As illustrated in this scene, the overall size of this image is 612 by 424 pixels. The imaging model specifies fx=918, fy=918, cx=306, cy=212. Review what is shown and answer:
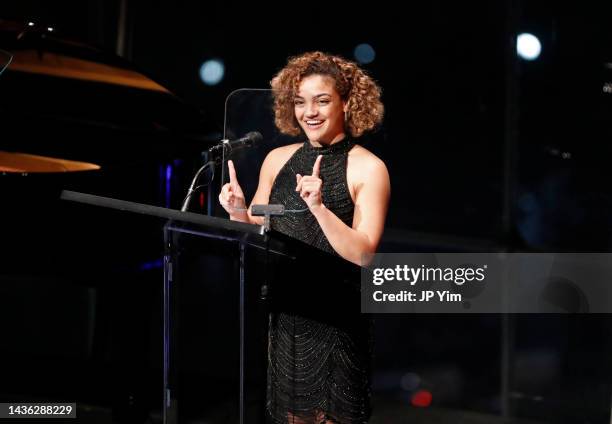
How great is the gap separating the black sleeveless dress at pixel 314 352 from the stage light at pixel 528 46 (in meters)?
2.47

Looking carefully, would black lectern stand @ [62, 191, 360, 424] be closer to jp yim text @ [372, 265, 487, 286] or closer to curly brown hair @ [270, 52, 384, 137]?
jp yim text @ [372, 265, 487, 286]

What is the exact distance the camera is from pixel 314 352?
97.2 inches

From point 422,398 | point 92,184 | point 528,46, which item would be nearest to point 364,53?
point 528,46

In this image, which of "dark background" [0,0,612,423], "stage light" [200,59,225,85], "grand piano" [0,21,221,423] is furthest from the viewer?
"stage light" [200,59,225,85]

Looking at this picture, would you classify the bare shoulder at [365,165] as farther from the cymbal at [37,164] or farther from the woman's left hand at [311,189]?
the cymbal at [37,164]

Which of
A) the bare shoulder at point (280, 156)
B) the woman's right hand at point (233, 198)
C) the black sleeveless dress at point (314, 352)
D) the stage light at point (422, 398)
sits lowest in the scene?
the stage light at point (422, 398)

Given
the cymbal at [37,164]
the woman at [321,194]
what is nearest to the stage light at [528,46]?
the cymbal at [37,164]

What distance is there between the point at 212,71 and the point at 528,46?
1.84m

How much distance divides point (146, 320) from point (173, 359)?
127 centimetres

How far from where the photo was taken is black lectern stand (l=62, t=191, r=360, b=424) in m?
2.24

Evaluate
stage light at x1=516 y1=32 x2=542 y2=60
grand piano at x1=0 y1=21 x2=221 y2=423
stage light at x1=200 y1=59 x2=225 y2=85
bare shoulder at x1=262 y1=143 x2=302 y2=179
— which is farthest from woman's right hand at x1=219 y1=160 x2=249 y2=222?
stage light at x1=200 y1=59 x2=225 y2=85

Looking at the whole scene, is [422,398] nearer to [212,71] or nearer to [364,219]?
[212,71]

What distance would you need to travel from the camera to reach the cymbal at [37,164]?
3559 millimetres

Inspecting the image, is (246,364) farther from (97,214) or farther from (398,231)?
(398,231)
